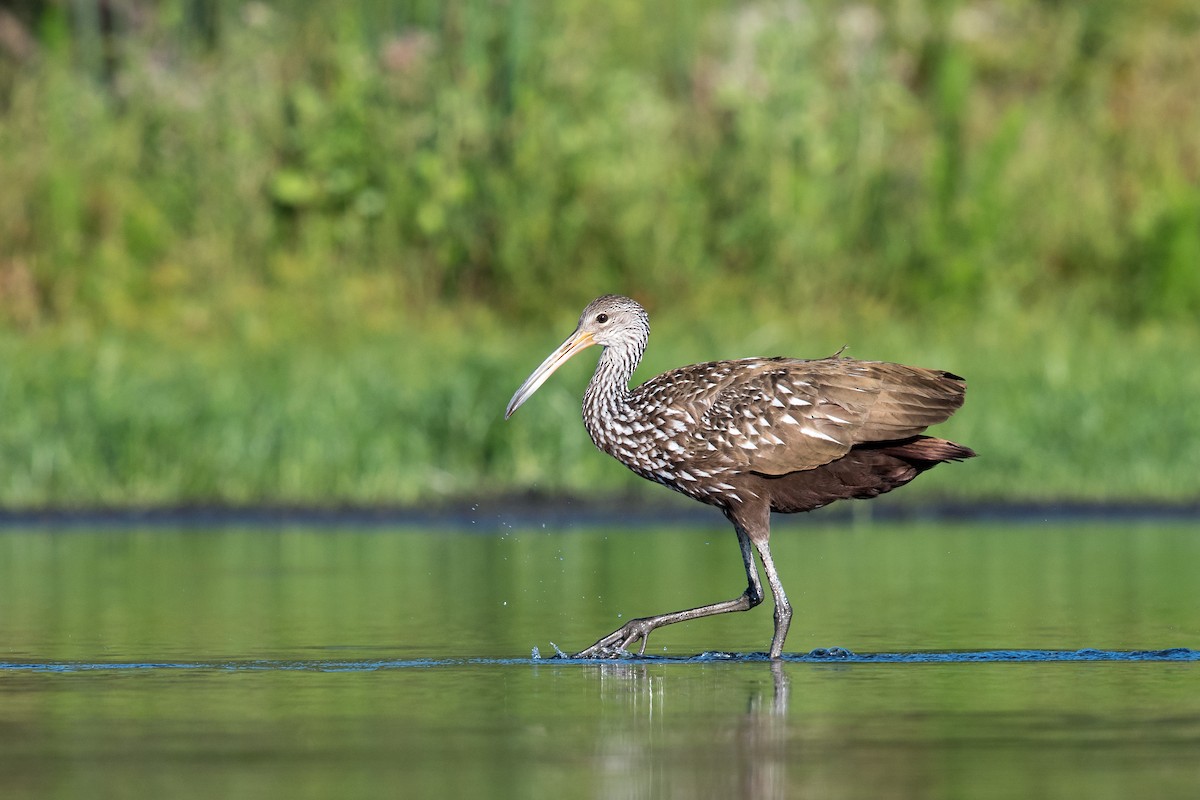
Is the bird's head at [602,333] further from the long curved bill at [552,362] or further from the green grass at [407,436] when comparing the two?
the green grass at [407,436]

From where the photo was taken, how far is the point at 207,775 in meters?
7.10

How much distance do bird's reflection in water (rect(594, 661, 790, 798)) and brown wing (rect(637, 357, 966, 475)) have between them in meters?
0.99

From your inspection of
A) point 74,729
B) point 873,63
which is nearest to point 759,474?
point 74,729

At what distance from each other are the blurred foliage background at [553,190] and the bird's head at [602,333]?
743 cm

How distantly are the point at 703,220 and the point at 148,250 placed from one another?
4.77m

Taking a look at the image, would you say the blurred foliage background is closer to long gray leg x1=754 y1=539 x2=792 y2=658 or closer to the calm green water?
the calm green water

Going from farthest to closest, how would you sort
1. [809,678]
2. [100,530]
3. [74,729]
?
[100,530]
[809,678]
[74,729]

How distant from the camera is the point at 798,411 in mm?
10617

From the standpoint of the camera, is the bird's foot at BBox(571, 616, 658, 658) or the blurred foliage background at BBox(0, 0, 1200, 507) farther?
the blurred foliage background at BBox(0, 0, 1200, 507)

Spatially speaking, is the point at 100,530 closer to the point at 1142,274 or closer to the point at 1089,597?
the point at 1089,597

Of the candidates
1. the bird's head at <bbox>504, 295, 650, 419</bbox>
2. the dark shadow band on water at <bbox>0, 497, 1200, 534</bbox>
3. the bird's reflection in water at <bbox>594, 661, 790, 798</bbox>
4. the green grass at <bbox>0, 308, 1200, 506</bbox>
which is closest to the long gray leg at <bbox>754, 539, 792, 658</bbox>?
the bird's reflection in water at <bbox>594, 661, 790, 798</bbox>

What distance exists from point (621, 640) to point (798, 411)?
121 cm

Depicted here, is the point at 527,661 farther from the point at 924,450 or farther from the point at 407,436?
the point at 407,436

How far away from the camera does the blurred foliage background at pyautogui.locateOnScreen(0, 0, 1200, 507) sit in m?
20.9
